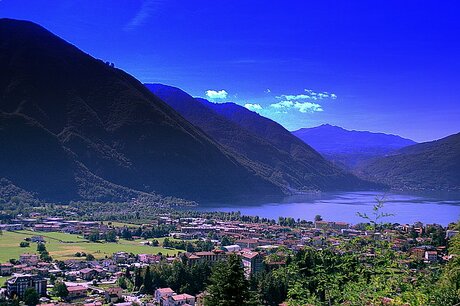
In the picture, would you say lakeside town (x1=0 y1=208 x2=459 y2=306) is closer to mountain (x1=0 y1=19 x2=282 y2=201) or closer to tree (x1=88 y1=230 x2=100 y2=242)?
tree (x1=88 y1=230 x2=100 y2=242)

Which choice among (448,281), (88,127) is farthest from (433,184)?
(448,281)

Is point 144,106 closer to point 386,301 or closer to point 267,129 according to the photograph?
point 267,129

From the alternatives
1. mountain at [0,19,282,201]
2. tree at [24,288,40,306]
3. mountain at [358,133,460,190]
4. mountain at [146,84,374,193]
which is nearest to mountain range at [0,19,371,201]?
mountain at [0,19,282,201]

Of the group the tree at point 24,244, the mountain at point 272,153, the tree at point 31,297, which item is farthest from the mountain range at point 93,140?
the tree at point 31,297

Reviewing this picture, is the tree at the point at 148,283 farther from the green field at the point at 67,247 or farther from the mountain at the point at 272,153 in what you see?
the mountain at the point at 272,153

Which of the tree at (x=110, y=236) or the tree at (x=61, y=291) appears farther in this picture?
the tree at (x=110, y=236)

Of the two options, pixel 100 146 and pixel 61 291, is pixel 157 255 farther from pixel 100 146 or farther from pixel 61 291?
pixel 100 146

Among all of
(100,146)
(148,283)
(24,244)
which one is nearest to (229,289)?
(148,283)
